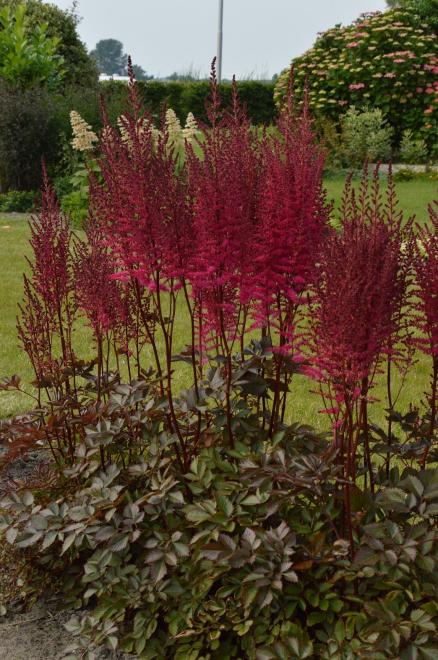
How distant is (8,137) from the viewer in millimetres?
13711

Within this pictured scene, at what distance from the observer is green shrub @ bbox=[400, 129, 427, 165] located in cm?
1639

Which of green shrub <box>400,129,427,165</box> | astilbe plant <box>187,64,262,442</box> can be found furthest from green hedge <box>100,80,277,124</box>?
astilbe plant <box>187,64,262,442</box>

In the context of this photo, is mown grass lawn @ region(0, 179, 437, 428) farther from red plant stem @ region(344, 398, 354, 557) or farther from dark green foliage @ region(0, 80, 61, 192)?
dark green foliage @ region(0, 80, 61, 192)

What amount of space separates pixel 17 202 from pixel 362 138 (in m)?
6.97

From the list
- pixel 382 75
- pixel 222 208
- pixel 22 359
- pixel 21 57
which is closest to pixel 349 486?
pixel 222 208

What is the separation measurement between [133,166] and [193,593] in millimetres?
1306

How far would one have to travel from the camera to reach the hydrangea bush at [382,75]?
17.0 metres

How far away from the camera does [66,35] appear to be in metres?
20.6

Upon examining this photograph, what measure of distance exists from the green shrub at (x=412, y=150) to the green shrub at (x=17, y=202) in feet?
25.9

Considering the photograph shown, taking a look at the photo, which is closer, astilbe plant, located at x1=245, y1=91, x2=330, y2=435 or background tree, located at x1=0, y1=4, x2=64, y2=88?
astilbe plant, located at x1=245, y1=91, x2=330, y2=435

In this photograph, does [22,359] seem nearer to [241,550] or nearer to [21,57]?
[241,550]

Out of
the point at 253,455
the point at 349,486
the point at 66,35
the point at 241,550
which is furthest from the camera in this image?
the point at 66,35

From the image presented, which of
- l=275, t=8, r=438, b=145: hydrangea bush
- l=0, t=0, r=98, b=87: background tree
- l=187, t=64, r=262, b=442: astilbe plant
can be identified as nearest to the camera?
l=187, t=64, r=262, b=442: astilbe plant

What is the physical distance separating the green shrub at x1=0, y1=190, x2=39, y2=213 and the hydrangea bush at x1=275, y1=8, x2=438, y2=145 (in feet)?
21.7
